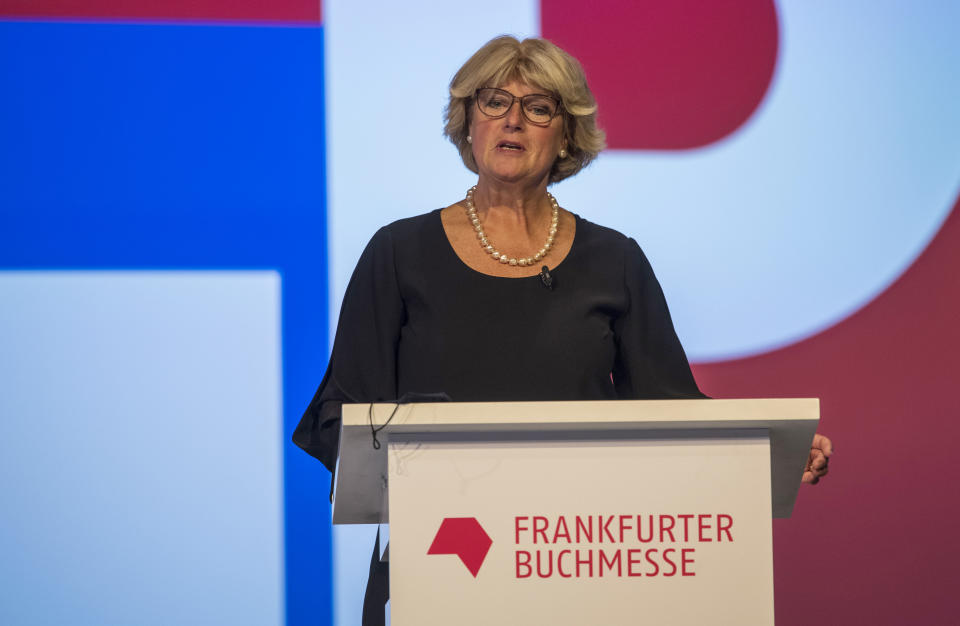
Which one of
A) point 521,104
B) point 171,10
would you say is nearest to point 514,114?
point 521,104

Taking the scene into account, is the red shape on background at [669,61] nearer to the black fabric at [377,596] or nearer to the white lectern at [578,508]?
the black fabric at [377,596]

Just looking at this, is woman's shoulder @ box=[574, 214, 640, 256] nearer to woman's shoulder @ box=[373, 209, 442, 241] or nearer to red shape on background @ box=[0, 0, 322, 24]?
woman's shoulder @ box=[373, 209, 442, 241]

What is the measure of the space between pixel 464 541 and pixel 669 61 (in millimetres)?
1715

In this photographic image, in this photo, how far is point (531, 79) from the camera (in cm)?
190

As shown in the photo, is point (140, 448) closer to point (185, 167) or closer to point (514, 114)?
point (185, 167)

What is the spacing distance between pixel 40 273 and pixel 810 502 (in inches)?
73.0

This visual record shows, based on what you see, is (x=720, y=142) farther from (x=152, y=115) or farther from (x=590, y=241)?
(x=152, y=115)

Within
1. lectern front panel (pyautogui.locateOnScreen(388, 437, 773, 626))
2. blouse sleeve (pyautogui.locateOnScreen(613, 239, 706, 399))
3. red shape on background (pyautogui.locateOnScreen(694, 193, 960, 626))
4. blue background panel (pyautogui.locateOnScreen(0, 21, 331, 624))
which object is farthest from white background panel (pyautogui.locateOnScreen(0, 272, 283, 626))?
lectern front panel (pyautogui.locateOnScreen(388, 437, 773, 626))

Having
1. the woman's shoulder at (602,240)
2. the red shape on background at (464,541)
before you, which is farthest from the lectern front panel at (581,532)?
the woman's shoulder at (602,240)

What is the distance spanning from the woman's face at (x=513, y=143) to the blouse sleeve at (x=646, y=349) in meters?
0.24

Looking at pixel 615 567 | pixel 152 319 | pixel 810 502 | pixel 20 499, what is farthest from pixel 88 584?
pixel 810 502

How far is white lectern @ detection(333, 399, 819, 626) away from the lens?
126 centimetres

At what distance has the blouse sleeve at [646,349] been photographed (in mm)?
1868

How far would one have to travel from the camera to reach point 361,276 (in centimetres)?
183
